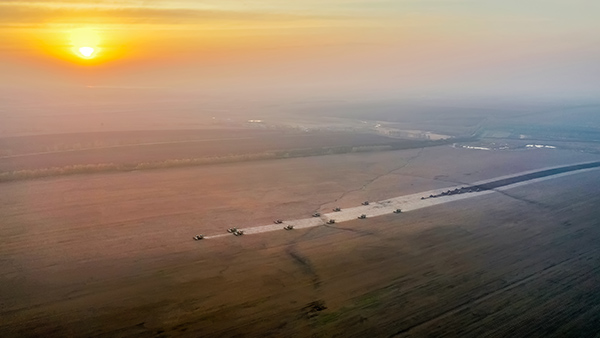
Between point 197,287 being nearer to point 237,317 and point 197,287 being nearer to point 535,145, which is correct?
point 237,317

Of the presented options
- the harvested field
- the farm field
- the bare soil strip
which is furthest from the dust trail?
the harvested field

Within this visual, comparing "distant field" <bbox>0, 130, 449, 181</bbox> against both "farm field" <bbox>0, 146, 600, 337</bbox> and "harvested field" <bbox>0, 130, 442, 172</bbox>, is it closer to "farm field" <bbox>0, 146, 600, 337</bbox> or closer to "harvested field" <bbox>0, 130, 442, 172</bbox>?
"harvested field" <bbox>0, 130, 442, 172</bbox>

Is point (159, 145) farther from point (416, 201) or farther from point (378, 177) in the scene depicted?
point (416, 201)

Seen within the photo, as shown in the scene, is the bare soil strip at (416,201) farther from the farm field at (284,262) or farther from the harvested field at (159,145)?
the harvested field at (159,145)

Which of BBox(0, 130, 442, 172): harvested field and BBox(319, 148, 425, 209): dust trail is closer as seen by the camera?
BBox(319, 148, 425, 209): dust trail

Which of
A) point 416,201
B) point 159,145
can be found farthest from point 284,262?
point 159,145
